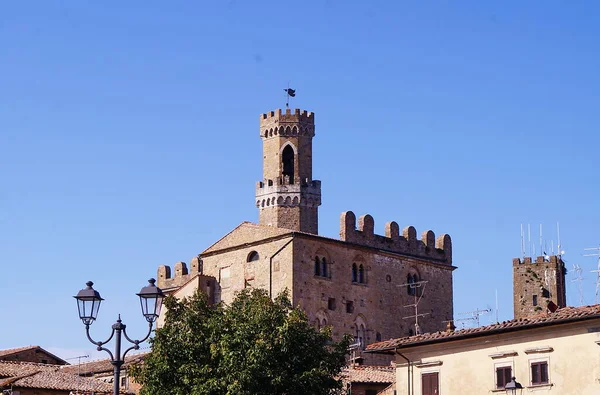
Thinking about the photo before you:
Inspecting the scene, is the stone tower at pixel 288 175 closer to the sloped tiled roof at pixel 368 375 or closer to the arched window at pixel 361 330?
the arched window at pixel 361 330

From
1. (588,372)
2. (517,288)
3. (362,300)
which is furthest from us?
(517,288)

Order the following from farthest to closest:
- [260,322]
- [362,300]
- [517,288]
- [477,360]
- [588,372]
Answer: [517,288] < [362,300] < [260,322] < [477,360] < [588,372]

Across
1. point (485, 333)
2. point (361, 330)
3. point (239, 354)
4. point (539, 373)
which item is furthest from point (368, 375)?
point (539, 373)

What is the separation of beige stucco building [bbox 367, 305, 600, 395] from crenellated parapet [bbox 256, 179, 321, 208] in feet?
137

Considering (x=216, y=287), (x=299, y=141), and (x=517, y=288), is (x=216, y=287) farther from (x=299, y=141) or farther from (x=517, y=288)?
(x=517, y=288)

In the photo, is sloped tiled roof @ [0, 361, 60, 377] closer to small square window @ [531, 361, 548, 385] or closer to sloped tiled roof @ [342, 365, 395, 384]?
sloped tiled roof @ [342, 365, 395, 384]

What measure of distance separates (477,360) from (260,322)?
7.65 meters

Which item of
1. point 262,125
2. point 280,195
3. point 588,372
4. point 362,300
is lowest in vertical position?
point 588,372

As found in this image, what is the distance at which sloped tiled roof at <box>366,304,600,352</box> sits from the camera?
34031mm

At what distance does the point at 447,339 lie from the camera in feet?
123

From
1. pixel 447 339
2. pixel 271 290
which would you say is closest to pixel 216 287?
pixel 271 290

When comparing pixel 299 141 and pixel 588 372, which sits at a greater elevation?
pixel 299 141

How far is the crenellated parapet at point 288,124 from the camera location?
8288 cm

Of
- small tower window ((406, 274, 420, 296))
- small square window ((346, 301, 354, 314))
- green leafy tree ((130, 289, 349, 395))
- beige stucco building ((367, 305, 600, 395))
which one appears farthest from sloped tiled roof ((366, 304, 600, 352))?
small tower window ((406, 274, 420, 296))
